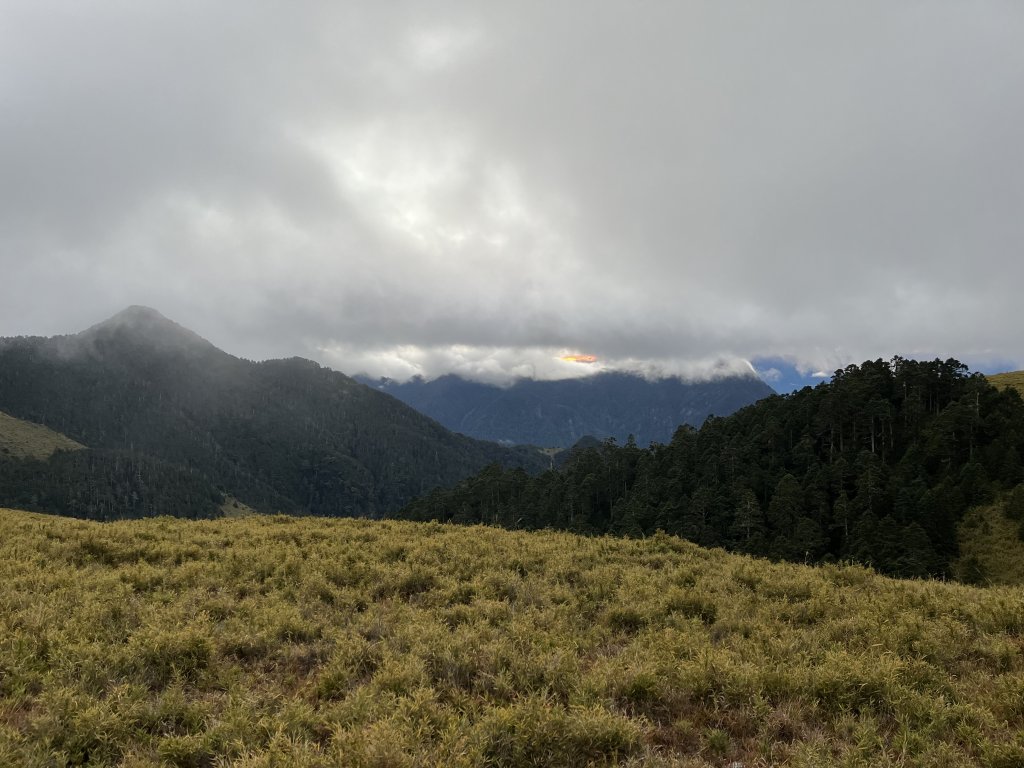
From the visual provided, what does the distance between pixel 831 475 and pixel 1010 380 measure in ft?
158

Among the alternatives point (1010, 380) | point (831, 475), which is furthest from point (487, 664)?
point (1010, 380)

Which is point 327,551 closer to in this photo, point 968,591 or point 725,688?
point 725,688

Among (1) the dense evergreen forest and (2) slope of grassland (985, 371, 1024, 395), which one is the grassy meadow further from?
(1) the dense evergreen forest

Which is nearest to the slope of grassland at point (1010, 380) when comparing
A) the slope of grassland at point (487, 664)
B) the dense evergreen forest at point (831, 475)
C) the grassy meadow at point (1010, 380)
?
the grassy meadow at point (1010, 380)

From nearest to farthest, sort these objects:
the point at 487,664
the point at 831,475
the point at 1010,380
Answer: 1. the point at 487,664
2. the point at 831,475
3. the point at 1010,380

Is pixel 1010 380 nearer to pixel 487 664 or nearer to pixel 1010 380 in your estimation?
pixel 1010 380

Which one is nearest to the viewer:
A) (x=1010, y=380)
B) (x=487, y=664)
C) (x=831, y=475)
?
(x=487, y=664)

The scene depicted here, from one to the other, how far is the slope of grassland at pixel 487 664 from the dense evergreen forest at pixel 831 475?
2116 inches

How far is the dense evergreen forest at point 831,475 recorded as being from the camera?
72.2m

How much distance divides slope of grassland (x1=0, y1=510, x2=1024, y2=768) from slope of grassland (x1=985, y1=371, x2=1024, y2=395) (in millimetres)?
112745

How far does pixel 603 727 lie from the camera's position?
6938mm

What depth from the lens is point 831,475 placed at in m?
87.9

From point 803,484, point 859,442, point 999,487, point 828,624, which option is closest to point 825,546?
point 803,484

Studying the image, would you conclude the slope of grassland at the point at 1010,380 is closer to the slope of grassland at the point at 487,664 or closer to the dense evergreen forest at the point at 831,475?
the dense evergreen forest at the point at 831,475
